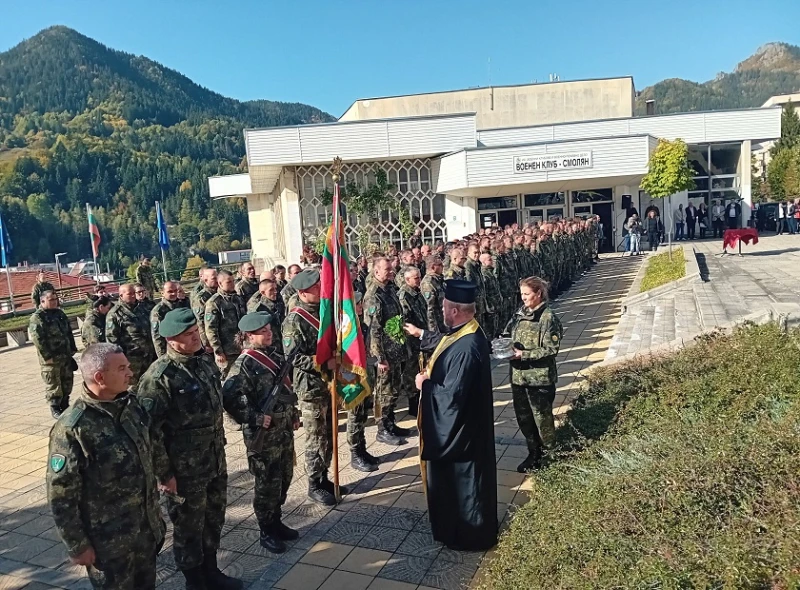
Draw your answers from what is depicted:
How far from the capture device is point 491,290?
32.2 feet

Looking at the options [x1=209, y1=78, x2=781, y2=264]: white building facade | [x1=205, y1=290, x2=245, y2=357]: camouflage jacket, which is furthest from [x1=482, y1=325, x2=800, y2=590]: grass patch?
[x1=209, y1=78, x2=781, y2=264]: white building facade

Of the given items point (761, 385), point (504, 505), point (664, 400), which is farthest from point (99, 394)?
point (761, 385)

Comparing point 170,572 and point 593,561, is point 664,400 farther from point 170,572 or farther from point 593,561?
point 170,572

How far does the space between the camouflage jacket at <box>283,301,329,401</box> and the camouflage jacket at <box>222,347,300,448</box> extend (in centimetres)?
55

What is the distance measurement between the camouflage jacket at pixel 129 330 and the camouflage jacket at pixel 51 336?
749 millimetres

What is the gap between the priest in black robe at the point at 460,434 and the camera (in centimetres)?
411

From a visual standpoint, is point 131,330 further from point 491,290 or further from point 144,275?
point 144,275

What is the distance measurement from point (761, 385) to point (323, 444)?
12.1 feet

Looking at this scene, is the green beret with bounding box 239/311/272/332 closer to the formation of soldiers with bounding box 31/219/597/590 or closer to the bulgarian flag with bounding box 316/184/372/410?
the formation of soldiers with bounding box 31/219/597/590

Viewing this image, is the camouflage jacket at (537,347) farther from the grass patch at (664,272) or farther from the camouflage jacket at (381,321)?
the grass patch at (664,272)

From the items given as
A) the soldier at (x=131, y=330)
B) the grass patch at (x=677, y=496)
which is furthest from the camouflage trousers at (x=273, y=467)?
the soldier at (x=131, y=330)

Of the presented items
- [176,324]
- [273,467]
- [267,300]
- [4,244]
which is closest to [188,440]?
[176,324]

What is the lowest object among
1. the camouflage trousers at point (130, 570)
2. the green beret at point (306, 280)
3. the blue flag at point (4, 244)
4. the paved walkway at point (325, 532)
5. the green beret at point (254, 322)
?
the paved walkway at point (325, 532)

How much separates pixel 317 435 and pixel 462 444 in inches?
59.1
